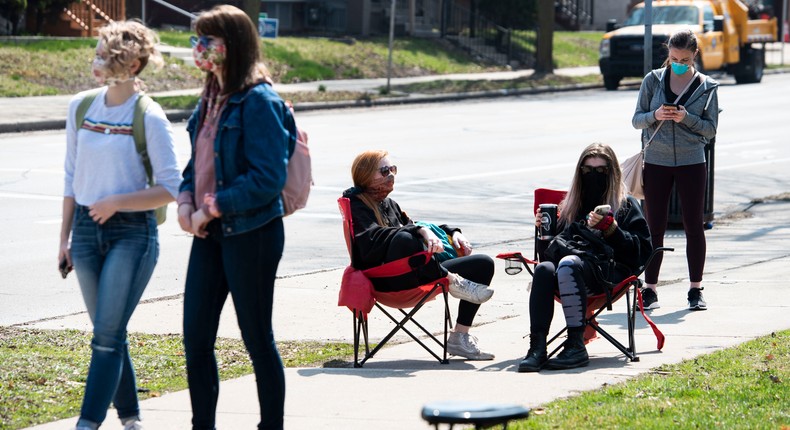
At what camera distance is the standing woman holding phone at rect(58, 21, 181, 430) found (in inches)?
208

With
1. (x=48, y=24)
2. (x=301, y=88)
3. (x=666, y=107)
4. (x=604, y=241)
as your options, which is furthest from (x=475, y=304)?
(x=48, y=24)

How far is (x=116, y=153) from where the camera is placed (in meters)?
5.30

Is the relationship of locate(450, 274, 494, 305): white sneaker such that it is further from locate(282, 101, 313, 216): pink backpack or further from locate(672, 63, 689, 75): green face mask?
locate(672, 63, 689, 75): green face mask

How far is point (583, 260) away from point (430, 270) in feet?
2.85

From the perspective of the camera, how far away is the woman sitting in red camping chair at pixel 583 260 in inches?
281

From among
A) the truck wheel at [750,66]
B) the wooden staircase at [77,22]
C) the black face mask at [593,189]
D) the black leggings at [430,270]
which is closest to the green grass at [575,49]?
the truck wheel at [750,66]

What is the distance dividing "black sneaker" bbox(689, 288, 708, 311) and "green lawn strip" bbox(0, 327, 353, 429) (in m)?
2.57

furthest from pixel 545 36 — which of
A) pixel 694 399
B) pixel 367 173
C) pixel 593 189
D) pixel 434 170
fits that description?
pixel 694 399

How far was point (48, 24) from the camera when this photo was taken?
3212 cm

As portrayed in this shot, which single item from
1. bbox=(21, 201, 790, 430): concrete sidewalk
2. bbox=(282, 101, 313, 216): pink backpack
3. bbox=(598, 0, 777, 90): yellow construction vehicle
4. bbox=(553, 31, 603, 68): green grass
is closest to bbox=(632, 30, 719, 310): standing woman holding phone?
bbox=(21, 201, 790, 430): concrete sidewalk

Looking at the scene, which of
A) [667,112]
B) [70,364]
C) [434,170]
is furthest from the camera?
[434,170]

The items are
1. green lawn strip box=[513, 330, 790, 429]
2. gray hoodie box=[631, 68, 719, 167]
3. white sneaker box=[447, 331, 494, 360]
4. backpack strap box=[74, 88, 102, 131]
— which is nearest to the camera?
backpack strap box=[74, 88, 102, 131]

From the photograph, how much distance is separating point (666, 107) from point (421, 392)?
3318 mm

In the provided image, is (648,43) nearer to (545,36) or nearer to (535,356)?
(535,356)
